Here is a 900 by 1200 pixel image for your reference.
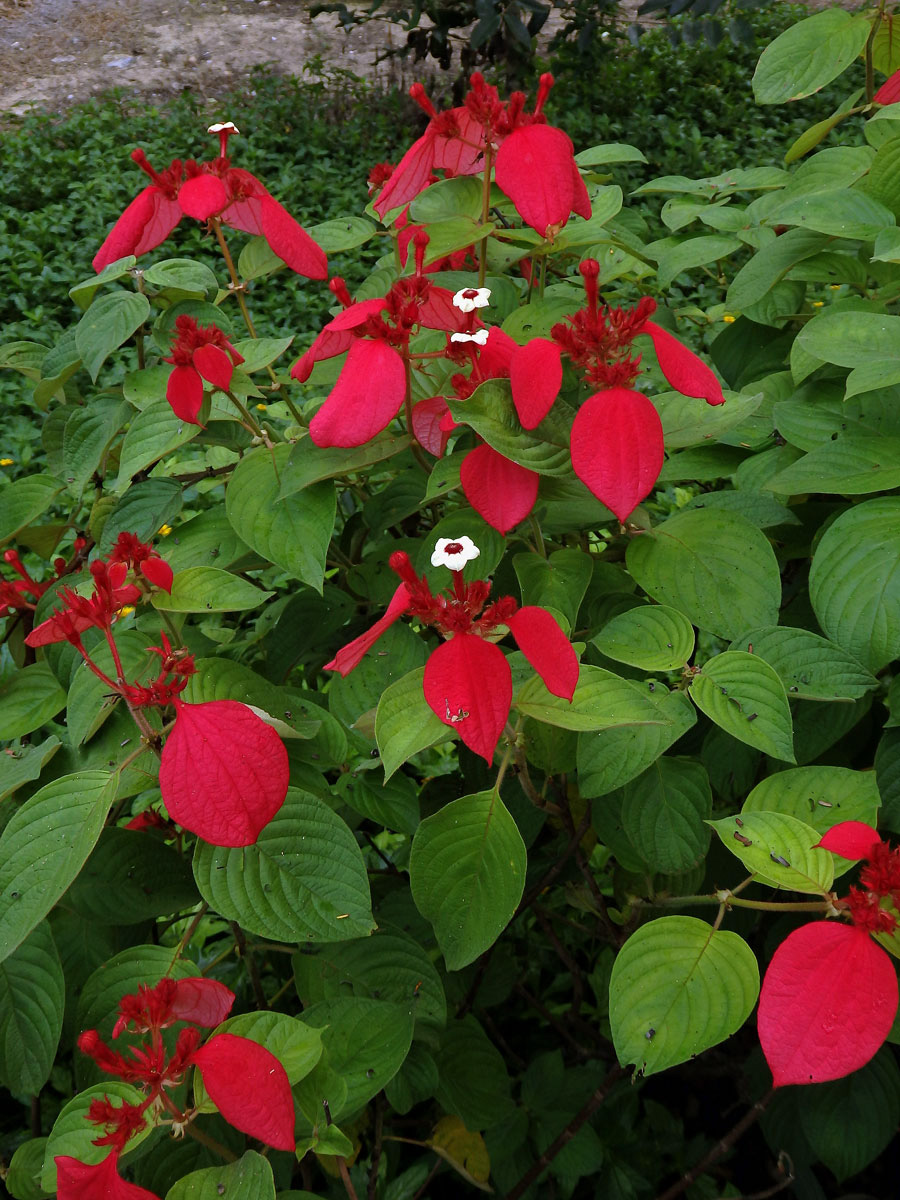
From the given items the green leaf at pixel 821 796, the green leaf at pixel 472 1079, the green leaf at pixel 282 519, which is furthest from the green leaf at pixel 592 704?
the green leaf at pixel 472 1079

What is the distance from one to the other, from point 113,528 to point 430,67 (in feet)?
17.6

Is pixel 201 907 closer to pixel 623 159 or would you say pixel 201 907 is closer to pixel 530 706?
pixel 530 706

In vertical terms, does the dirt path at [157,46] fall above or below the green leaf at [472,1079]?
above

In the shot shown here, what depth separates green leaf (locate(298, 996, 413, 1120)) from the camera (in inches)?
34.3

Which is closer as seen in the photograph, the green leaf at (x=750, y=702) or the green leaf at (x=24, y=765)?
the green leaf at (x=750, y=702)

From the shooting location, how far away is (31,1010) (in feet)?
3.09

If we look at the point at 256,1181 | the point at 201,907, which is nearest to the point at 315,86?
the point at 201,907

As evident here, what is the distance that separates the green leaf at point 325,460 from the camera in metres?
0.95

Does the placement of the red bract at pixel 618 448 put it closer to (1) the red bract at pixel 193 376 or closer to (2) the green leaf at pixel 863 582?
(2) the green leaf at pixel 863 582

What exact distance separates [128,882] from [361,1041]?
11.1 inches

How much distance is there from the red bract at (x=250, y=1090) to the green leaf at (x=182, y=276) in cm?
83

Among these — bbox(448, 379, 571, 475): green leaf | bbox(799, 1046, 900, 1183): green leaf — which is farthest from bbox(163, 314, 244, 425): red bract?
bbox(799, 1046, 900, 1183): green leaf

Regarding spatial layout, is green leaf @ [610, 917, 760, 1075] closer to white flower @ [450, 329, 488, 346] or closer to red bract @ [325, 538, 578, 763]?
red bract @ [325, 538, 578, 763]

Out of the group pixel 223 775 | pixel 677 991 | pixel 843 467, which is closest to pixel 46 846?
pixel 223 775
